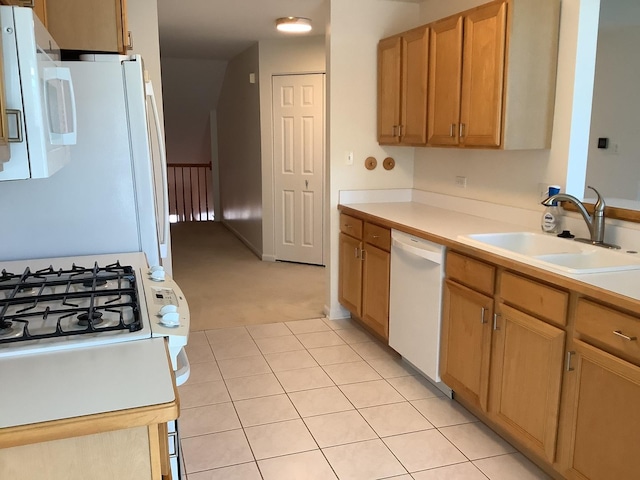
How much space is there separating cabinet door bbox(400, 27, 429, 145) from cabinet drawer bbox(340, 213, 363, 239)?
0.65 m

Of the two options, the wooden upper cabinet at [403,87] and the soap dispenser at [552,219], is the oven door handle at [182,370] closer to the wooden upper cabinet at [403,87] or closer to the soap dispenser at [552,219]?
the soap dispenser at [552,219]

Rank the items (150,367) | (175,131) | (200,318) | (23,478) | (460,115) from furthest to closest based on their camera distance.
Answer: (175,131) → (200,318) → (460,115) → (150,367) → (23,478)

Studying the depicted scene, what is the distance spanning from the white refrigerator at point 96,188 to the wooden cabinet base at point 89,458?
4.57ft

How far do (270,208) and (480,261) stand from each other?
3.91 metres

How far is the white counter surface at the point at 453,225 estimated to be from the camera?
1940 millimetres

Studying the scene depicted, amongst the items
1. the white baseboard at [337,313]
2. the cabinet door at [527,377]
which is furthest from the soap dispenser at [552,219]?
the white baseboard at [337,313]

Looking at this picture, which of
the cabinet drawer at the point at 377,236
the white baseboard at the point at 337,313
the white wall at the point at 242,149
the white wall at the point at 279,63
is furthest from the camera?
the white wall at the point at 242,149

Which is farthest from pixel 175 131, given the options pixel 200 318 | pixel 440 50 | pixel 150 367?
pixel 150 367

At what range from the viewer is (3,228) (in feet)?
7.27

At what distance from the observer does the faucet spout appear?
2.49 metres

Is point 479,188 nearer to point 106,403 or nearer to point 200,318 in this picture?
point 200,318

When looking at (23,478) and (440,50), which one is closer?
(23,478)

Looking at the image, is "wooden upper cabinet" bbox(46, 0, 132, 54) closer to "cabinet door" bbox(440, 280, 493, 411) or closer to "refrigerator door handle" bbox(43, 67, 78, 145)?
"refrigerator door handle" bbox(43, 67, 78, 145)

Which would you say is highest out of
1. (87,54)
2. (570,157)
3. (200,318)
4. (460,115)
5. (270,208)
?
(87,54)
